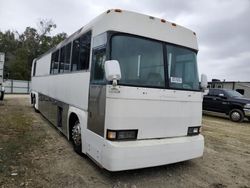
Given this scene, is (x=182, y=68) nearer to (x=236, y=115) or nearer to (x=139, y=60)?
(x=139, y=60)

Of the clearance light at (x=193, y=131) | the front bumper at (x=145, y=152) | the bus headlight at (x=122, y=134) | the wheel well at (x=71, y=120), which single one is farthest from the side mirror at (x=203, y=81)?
the wheel well at (x=71, y=120)

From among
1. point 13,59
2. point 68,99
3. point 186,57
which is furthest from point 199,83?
point 13,59

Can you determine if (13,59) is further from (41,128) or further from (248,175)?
(248,175)

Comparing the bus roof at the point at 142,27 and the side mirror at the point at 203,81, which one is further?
the side mirror at the point at 203,81

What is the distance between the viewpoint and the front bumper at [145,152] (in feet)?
12.3

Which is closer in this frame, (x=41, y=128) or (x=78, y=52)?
(x=78, y=52)

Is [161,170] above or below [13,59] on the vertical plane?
below

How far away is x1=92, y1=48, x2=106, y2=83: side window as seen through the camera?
13.8 feet

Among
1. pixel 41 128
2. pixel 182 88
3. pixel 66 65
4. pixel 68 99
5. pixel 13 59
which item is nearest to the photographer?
pixel 182 88

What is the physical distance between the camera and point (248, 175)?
15.8 feet

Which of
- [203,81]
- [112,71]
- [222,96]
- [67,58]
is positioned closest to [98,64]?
[112,71]

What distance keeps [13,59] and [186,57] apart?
143 feet

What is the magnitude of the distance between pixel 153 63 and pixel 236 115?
35.3 feet

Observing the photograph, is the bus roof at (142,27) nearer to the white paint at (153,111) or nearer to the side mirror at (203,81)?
the side mirror at (203,81)
